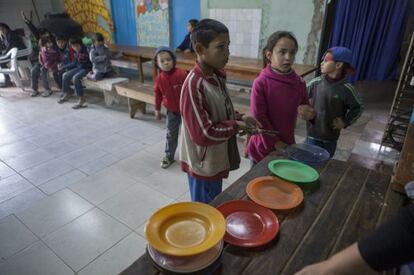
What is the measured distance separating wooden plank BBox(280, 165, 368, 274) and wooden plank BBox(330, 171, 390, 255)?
0.07ft

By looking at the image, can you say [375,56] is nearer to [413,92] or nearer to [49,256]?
[413,92]

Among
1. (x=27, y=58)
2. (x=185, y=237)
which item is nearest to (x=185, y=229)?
(x=185, y=237)

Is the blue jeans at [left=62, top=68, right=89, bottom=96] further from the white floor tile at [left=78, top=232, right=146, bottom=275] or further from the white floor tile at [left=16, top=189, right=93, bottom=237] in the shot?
the white floor tile at [left=78, top=232, right=146, bottom=275]

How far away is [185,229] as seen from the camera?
3.28ft

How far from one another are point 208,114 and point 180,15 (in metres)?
4.81

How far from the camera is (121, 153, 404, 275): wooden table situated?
2.92ft

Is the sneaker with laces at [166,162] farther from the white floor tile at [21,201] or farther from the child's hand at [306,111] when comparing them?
the child's hand at [306,111]

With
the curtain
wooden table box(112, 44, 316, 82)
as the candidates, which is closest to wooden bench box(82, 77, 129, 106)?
wooden table box(112, 44, 316, 82)

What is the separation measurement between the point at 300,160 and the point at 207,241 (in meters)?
0.84

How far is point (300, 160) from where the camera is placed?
153 cm

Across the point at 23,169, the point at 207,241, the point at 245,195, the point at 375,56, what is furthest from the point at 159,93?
the point at 375,56

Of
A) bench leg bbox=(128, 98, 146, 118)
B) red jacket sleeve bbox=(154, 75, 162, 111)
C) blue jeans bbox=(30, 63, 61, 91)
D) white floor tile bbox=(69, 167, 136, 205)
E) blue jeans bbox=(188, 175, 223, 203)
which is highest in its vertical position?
red jacket sleeve bbox=(154, 75, 162, 111)

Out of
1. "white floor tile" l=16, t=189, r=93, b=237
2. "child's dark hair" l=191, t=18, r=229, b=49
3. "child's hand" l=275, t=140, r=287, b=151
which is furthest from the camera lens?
"white floor tile" l=16, t=189, r=93, b=237

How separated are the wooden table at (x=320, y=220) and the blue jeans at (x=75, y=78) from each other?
15.3 feet
